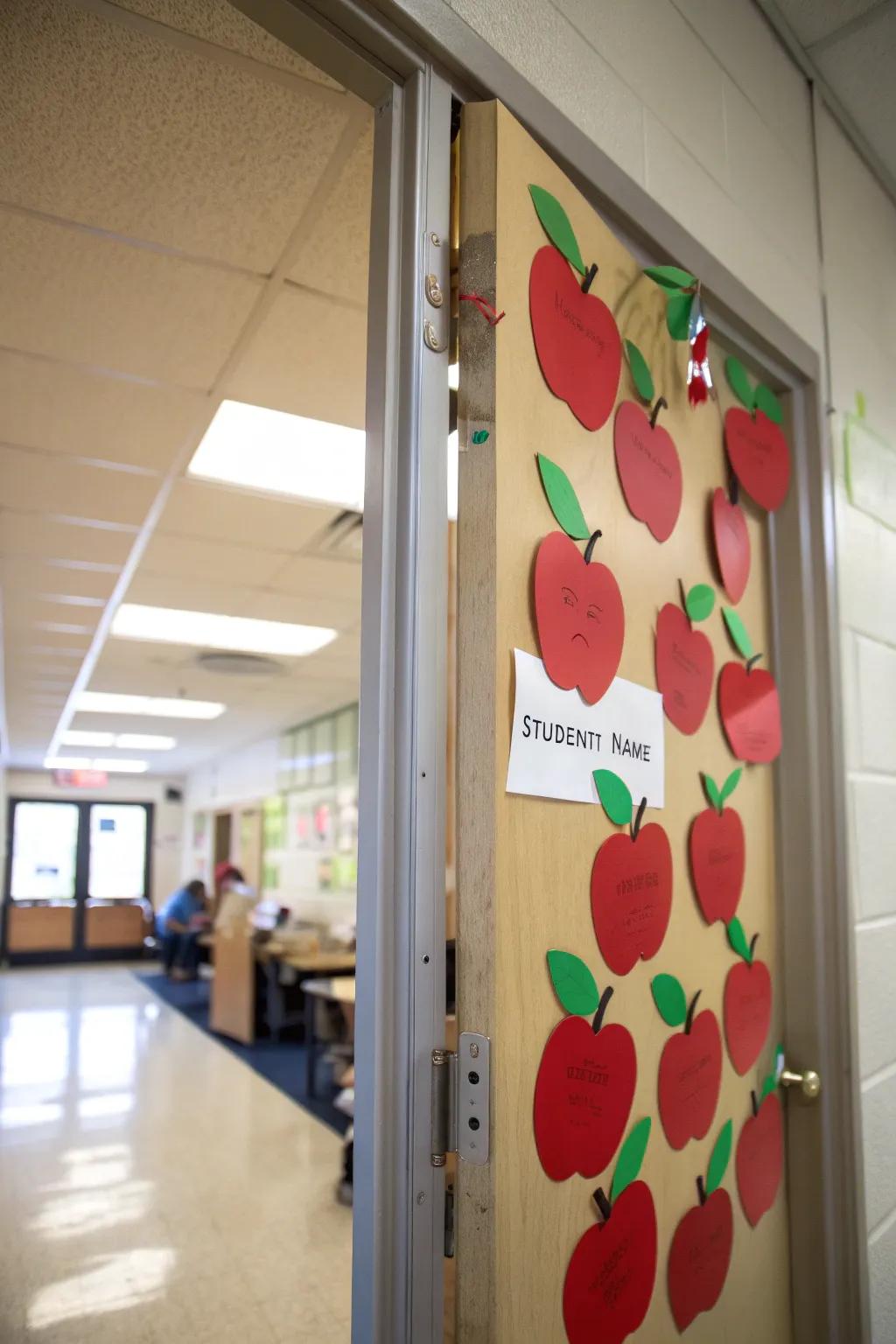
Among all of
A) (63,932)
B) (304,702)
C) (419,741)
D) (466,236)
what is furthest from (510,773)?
(63,932)

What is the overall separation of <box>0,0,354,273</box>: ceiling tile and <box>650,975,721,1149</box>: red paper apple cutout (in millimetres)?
1521

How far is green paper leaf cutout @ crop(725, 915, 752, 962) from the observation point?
4.48 ft

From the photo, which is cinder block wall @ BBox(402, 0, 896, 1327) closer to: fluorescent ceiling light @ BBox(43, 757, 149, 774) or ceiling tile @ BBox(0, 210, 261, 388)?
ceiling tile @ BBox(0, 210, 261, 388)

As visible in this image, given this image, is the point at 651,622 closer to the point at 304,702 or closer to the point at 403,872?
the point at 403,872

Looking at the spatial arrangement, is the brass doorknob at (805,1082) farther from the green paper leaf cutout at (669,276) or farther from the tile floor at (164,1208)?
the tile floor at (164,1208)

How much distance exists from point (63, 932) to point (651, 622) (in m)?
13.8

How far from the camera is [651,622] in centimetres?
120

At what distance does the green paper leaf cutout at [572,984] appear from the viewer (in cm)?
95

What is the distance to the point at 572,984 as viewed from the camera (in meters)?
0.97

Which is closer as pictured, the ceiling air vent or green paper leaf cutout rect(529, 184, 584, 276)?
green paper leaf cutout rect(529, 184, 584, 276)

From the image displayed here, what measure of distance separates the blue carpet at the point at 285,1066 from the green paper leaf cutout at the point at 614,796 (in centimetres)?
429

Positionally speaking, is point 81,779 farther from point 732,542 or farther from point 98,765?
point 732,542

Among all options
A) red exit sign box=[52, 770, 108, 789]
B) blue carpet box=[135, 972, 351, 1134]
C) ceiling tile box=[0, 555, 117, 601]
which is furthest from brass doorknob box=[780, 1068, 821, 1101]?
red exit sign box=[52, 770, 108, 789]

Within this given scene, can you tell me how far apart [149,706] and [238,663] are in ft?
7.74
